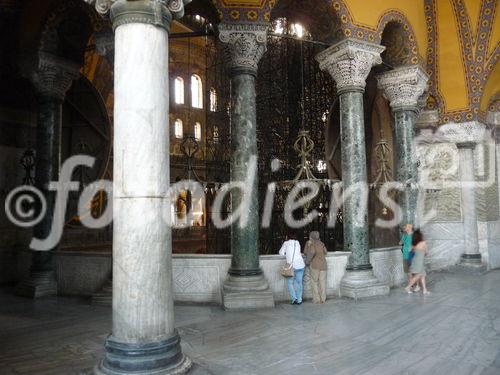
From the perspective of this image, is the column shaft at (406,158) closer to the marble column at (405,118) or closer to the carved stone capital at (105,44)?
the marble column at (405,118)

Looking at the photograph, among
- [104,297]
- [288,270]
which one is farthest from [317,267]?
[104,297]

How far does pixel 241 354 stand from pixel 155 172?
217 centimetres

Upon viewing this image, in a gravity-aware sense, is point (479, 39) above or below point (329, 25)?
above

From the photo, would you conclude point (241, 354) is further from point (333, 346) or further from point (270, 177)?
point (270, 177)

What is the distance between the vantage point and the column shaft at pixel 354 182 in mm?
7402

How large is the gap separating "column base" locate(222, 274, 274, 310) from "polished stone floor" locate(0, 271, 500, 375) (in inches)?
8.1

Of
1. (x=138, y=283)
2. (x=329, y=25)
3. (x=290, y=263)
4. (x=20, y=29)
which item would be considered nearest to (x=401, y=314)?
(x=290, y=263)

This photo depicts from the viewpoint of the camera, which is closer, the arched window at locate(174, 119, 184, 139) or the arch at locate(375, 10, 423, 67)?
the arch at locate(375, 10, 423, 67)

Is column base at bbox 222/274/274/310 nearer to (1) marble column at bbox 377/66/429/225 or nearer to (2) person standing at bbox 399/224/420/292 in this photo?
(2) person standing at bbox 399/224/420/292

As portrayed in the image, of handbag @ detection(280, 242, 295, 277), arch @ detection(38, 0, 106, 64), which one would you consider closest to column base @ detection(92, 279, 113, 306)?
handbag @ detection(280, 242, 295, 277)

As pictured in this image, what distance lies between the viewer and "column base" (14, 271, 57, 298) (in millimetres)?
7641

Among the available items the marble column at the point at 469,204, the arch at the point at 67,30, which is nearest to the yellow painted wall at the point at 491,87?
the marble column at the point at 469,204

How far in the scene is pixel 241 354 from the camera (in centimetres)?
439

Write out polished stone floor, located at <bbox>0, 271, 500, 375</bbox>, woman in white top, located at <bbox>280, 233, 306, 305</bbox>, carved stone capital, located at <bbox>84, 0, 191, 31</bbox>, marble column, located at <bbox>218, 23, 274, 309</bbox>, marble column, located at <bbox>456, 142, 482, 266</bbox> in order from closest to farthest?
carved stone capital, located at <bbox>84, 0, 191, 31</bbox> → polished stone floor, located at <bbox>0, 271, 500, 375</bbox> → marble column, located at <bbox>218, 23, 274, 309</bbox> → woman in white top, located at <bbox>280, 233, 306, 305</bbox> → marble column, located at <bbox>456, 142, 482, 266</bbox>
